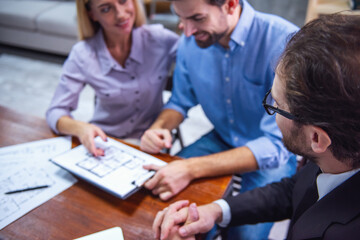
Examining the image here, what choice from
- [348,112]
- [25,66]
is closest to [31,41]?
[25,66]

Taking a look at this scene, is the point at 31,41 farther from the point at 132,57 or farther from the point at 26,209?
the point at 26,209

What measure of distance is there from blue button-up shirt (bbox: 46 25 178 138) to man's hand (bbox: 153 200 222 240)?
2.34 feet

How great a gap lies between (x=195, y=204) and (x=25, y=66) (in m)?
3.89

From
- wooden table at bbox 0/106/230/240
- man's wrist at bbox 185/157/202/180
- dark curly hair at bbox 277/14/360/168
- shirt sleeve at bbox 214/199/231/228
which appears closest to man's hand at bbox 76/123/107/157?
wooden table at bbox 0/106/230/240

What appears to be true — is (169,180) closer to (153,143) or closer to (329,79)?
(153,143)

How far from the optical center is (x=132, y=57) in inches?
55.9

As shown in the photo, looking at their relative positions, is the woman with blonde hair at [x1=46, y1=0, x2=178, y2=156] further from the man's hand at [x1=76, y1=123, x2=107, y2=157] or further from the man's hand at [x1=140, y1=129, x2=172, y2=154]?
the man's hand at [x1=140, y1=129, x2=172, y2=154]

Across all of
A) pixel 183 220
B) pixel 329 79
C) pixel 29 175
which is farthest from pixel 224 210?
pixel 29 175

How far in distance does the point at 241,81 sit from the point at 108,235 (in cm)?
81

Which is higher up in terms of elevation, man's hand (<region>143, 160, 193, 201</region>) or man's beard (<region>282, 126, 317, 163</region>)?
man's beard (<region>282, 126, 317, 163</region>)

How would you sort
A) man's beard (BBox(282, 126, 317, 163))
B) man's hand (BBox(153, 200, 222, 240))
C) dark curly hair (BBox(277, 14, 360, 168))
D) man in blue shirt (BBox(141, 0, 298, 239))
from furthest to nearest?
man in blue shirt (BBox(141, 0, 298, 239)), man's hand (BBox(153, 200, 222, 240)), man's beard (BBox(282, 126, 317, 163)), dark curly hair (BBox(277, 14, 360, 168))

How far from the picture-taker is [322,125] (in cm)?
61

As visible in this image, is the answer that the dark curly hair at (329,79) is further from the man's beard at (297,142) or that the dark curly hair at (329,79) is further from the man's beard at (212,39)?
the man's beard at (212,39)

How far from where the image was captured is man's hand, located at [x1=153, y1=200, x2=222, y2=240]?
→ 0.78 metres
